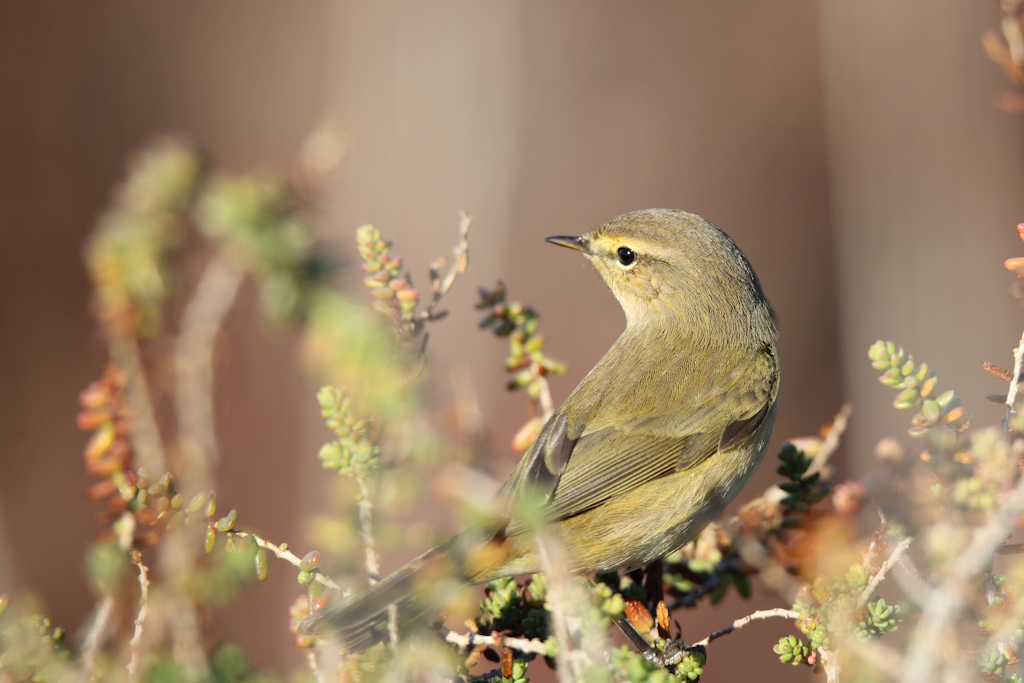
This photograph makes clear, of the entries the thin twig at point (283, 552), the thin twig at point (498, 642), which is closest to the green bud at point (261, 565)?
the thin twig at point (283, 552)

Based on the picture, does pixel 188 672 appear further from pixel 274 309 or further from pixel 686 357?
pixel 686 357

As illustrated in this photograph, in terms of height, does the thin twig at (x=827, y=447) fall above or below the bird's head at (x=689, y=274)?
below

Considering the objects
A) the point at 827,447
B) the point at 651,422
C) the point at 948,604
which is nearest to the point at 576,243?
the point at 651,422

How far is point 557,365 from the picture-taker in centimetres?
185

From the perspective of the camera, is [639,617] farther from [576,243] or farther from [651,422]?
[576,243]

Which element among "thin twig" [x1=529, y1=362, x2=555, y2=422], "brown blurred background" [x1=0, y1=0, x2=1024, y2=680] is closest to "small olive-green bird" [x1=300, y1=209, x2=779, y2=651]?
"thin twig" [x1=529, y1=362, x2=555, y2=422]

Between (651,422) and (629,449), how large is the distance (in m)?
0.10

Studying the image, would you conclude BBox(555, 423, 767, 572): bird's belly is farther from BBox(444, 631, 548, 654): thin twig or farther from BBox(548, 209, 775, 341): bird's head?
BBox(444, 631, 548, 654): thin twig

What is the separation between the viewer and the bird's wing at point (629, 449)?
2086 mm

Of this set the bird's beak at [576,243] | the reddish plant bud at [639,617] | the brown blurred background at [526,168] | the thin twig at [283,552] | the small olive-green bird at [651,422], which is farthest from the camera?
the brown blurred background at [526,168]

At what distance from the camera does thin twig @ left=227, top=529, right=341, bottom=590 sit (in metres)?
1.21

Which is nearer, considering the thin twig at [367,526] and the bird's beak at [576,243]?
the thin twig at [367,526]

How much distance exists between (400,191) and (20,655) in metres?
3.83

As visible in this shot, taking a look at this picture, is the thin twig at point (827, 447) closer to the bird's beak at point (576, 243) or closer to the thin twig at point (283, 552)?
the thin twig at point (283, 552)
